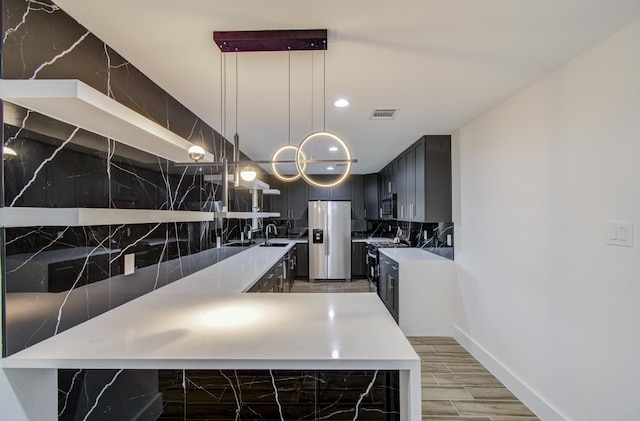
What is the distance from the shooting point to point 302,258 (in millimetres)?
6492

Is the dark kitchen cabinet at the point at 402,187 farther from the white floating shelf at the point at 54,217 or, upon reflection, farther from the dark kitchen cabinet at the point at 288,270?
the white floating shelf at the point at 54,217

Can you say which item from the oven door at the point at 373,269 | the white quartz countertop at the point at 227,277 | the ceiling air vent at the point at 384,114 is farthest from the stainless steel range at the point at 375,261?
the ceiling air vent at the point at 384,114

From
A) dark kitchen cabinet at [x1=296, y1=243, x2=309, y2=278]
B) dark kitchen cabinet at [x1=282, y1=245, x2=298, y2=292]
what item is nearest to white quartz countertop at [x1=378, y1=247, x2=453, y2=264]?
dark kitchen cabinet at [x1=282, y1=245, x2=298, y2=292]

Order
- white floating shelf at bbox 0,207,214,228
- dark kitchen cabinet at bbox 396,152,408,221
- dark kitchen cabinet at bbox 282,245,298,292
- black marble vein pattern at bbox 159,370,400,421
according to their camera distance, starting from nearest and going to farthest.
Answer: white floating shelf at bbox 0,207,214,228, black marble vein pattern at bbox 159,370,400,421, dark kitchen cabinet at bbox 396,152,408,221, dark kitchen cabinet at bbox 282,245,298,292

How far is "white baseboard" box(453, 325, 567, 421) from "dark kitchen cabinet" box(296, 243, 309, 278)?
3.66m

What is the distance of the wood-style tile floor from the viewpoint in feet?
7.13

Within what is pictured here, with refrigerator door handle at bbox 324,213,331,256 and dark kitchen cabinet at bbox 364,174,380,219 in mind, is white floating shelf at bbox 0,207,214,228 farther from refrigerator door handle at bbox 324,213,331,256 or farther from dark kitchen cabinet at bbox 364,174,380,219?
dark kitchen cabinet at bbox 364,174,380,219

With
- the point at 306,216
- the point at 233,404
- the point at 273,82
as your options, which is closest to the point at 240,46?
the point at 273,82

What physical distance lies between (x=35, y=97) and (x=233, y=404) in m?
1.42

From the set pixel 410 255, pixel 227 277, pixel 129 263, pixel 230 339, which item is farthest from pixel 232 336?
pixel 410 255

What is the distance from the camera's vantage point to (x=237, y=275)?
270 cm

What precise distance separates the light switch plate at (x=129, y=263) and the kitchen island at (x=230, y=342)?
0.65 ft

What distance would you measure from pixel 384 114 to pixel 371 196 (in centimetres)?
411

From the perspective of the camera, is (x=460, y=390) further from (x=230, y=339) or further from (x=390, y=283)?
(x=230, y=339)
